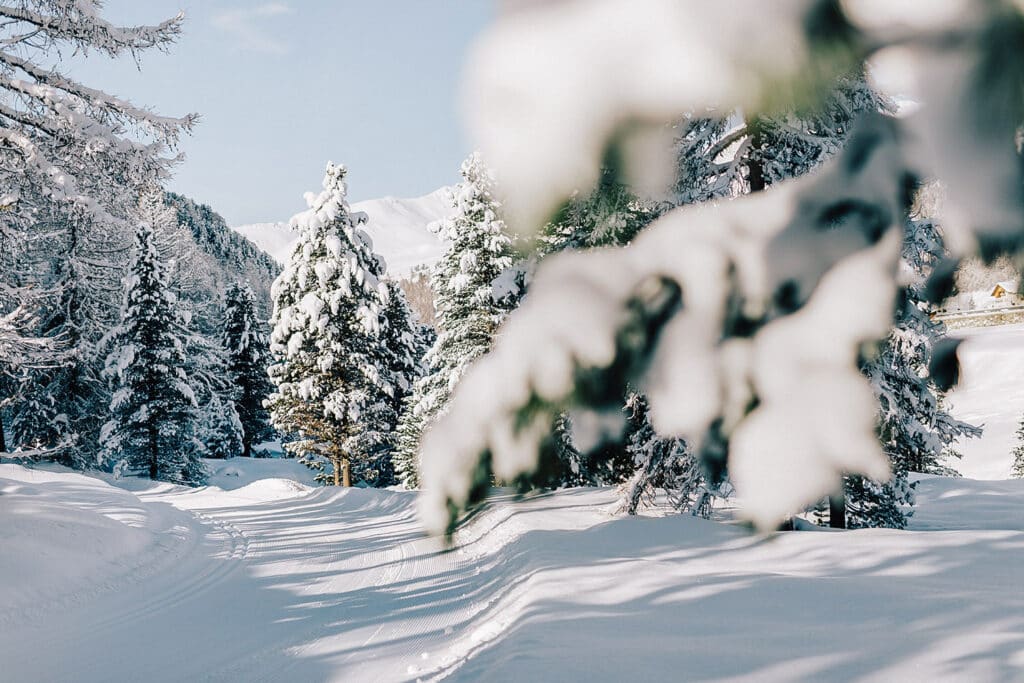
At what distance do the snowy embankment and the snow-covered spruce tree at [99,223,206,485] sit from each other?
1159cm

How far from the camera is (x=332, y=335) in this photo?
69.1 feet

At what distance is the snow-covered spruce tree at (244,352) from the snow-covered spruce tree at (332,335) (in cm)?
1369

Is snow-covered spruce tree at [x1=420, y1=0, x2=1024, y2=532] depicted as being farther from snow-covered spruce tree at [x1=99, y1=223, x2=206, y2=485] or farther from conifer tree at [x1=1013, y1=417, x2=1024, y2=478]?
snow-covered spruce tree at [x1=99, y1=223, x2=206, y2=485]

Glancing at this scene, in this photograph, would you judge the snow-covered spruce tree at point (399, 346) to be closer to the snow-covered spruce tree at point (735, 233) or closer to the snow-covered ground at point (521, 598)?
the snow-covered ground at point (521, 598)

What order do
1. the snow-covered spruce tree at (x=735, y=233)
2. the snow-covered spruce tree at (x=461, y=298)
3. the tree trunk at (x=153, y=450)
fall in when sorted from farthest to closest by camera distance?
1. the tree trunk at (x=153, y=450)
2. the snow-covered spruce tree at (x=461, y=298)
3. the snow-covered spruce tree at (x=735, y=233)

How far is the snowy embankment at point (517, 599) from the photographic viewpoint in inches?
183

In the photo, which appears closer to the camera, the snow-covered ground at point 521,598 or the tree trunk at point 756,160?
the tree trunk at point 756,160

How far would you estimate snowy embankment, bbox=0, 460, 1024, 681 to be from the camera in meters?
4.66

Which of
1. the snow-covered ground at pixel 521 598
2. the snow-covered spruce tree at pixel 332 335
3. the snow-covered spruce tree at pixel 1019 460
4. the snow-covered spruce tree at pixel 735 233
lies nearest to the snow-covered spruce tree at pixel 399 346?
the snow-covered spruce tree at pixel 332 335

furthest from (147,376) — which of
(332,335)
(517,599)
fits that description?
(517,599)

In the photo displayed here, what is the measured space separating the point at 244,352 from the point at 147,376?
1105cm

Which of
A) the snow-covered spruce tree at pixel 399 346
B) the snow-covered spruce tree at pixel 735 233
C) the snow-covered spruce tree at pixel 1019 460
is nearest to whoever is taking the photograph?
the snow-covered spruce tree at pixel 735 233

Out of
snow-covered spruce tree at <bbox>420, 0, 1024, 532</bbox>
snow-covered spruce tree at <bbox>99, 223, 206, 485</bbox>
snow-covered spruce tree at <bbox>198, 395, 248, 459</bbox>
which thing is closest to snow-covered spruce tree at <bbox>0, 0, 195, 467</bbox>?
snow-covered spruce tree at <bbox>420, 0, 1024, 532</bbox>

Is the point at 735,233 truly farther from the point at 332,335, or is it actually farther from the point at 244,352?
the point at 244,352
